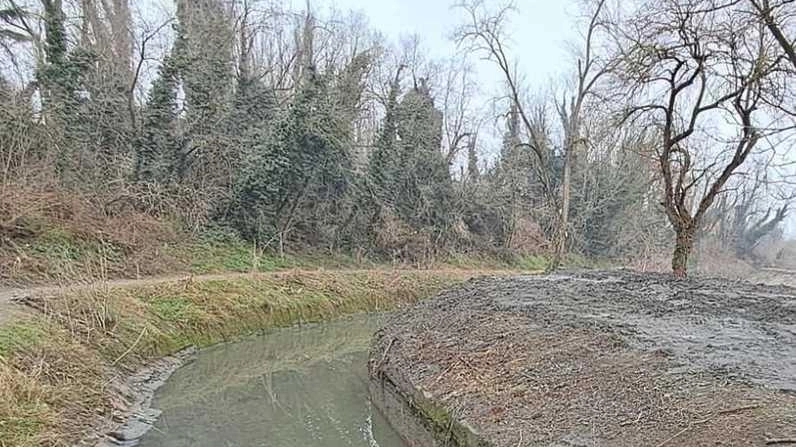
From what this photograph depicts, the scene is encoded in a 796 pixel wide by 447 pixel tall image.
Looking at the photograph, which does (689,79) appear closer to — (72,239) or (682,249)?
(682,249)

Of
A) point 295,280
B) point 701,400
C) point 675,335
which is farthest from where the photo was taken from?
point 295,280

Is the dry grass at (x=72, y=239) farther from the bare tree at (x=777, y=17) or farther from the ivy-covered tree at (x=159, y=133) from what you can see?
the bare tree at (x=777, y=17)

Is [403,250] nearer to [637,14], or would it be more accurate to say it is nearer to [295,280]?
[295,280]

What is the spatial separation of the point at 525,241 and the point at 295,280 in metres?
14.5

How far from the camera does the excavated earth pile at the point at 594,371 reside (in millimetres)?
3844

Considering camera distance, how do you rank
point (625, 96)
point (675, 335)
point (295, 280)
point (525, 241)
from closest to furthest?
1. point (675, 335)
2. point (625, 96)
3. point (295, 280)
4. point (525, 241)

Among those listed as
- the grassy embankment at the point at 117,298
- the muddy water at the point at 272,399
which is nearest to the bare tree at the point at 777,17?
the muddy water at the point at 272,399

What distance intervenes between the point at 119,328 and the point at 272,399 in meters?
2.60

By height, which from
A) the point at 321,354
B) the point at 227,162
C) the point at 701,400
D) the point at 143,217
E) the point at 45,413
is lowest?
the point at 321,354

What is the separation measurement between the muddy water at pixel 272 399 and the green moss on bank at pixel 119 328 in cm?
63

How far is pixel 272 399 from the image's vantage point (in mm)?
7711

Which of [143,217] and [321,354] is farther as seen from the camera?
[143,217]

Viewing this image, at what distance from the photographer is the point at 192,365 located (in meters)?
9.26

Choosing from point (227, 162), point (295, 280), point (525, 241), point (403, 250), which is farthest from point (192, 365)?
point (525, 241)
